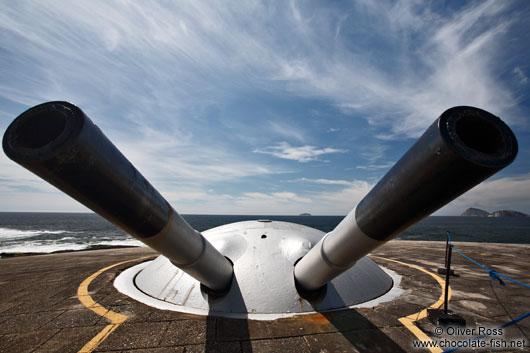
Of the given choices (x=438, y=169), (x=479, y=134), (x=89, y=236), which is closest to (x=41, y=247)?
(x=89, y=236)

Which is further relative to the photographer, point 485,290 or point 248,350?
point 485,290

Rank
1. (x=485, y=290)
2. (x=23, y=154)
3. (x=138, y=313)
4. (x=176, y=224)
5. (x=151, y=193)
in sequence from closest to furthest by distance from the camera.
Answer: (x=23, y=154) < (x=151, y=193) < (x=176, y=224) < (x=138, y=313) < (x=485, y=290)

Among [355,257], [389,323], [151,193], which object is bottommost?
[389,323]

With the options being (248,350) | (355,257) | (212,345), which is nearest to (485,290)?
(355,257)

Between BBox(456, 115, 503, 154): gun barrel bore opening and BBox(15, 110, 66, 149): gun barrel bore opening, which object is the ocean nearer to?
BBox(15, 110, 66, 149): gun barrel bore opening

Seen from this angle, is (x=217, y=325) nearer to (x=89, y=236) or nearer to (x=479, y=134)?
(x=479, y=134)

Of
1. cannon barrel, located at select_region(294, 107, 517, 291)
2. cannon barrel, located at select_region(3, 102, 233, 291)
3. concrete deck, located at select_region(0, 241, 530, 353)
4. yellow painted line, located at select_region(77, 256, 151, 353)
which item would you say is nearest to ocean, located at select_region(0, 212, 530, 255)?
yellow painted line, located at select_region(77, 256, 151, 353)

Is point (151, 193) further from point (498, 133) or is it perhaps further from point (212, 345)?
point (498, 133)
